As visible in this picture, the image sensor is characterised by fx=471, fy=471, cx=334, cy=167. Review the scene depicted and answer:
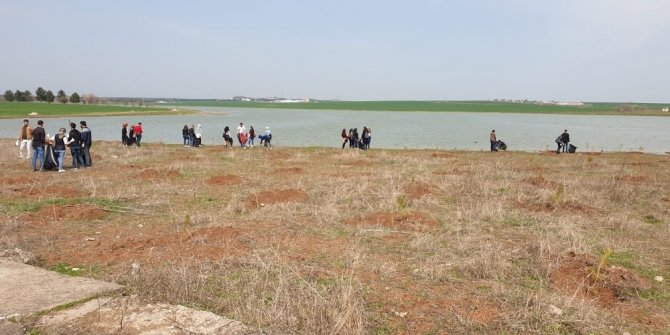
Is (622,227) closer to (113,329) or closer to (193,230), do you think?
(193,230)

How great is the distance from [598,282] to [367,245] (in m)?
3.41

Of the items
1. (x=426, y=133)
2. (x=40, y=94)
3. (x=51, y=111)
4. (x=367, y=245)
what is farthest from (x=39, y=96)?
(x=367, y=245)

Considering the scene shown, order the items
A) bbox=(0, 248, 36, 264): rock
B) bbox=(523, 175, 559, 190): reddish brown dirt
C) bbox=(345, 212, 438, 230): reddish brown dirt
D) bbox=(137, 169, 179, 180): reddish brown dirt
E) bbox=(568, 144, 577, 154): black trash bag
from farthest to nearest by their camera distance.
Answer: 1. bbox=(568, 144, 577, 154): black trash bag
2. bbox=(137, 169, 179, 180): reddish brown dirt
3. bbox=(523, 175, 559, 190): reddish brown dirt
4. bbox=(345, 212, 438, 230): reddish brown dirt
5. bbox=(0, 248, 36, 264): rock

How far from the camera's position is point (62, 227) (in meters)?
8.72

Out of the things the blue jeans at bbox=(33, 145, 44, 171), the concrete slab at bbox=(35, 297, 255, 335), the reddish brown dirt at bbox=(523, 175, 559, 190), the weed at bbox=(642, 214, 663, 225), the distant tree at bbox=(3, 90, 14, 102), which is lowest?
the weed at bbox=(642, 214, 663, 225)

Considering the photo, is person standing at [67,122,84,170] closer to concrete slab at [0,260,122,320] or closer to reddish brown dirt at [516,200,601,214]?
concrete slab at [0,260,122,320]

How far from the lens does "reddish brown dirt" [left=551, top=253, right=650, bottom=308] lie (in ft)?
19.8

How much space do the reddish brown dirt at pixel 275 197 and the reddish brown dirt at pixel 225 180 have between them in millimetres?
2256

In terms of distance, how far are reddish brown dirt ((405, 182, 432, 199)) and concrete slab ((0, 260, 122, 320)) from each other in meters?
8.48

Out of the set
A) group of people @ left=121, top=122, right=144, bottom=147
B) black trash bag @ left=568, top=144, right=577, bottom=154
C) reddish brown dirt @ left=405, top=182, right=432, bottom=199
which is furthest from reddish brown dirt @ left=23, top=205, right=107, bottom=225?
black trash bag @ left=568, top=144, right=577, bottom=154

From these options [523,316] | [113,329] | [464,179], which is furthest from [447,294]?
[464,179]

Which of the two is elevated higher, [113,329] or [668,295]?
[113,329]

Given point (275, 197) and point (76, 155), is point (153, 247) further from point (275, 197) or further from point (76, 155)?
point (76, 155)

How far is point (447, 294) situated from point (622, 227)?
5.59 metres
